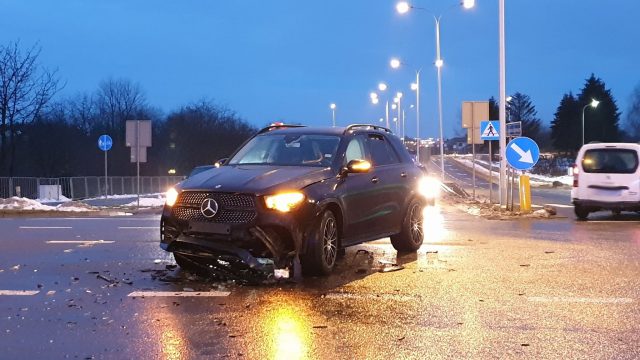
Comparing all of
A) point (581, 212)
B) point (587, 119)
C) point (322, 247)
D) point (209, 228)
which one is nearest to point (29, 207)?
point (209, 228)

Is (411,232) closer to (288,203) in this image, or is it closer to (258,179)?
(288,203)

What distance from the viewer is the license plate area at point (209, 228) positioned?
6.99 metres

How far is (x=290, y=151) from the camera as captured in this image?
27.9 feet

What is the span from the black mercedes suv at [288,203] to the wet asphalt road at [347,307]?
0.37 metres

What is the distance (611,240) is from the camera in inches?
422

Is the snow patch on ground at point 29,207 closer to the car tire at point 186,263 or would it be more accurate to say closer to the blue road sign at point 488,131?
the car tire at point 186,263

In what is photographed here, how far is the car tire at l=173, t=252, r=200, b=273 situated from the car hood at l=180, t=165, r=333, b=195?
845 mm

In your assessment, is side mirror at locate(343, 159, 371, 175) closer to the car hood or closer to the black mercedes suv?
the black mercedes suv

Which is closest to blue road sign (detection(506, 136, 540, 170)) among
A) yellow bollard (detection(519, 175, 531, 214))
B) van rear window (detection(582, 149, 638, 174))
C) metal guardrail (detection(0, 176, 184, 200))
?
yellow bollard (detection(519, 175, 531, 214))

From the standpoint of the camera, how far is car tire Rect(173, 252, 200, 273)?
7.64 metres

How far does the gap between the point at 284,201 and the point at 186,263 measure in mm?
1561

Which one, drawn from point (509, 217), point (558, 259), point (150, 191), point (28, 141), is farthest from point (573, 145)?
point (558, 259)

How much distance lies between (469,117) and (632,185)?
28.3 feet

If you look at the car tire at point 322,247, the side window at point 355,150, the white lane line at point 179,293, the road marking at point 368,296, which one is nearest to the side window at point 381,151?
the side window at point 355,150
